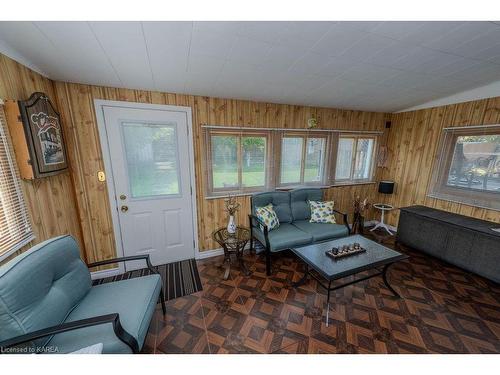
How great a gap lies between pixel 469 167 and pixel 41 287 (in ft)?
16.1

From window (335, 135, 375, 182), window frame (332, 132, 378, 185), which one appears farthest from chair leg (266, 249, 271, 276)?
window (335, 135, 375, 182)

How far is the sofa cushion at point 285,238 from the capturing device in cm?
237

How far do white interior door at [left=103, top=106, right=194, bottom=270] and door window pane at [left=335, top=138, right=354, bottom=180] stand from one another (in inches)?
106

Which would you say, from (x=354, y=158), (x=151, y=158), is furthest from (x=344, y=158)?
(x=151, y=158)

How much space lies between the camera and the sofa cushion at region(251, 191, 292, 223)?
9.24 feet

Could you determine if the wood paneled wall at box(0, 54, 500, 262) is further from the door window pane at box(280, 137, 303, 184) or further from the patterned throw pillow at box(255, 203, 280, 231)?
the patterned throw pillow at box(255, 203, 280, 231)

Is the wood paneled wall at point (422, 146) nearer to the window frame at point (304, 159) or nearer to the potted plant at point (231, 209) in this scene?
the window frame at point (304, 159)

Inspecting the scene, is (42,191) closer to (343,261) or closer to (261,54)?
(261,54)

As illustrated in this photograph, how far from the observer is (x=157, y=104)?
2.29 m

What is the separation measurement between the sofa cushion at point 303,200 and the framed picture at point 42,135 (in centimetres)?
282

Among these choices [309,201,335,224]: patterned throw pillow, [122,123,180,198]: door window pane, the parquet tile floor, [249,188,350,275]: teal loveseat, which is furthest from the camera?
[309,201,335,224]: patterned throw pillow

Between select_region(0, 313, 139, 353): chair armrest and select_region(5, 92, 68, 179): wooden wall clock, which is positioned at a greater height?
select_region(5, 92, 68, 179): wooden wall clock

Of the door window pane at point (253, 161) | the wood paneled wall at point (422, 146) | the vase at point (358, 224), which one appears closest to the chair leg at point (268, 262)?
the door window pane at point (253, 161)

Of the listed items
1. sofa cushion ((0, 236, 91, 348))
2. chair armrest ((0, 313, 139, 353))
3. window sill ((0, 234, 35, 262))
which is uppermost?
window sill ((0, 234, 35, 262))
